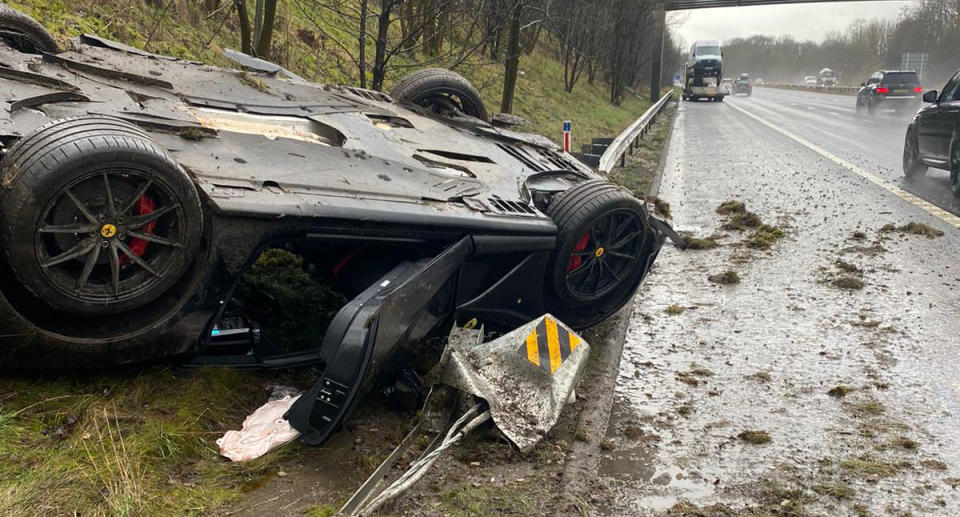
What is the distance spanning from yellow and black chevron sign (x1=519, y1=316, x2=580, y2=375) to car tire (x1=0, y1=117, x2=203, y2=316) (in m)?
1.55

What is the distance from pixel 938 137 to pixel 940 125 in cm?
16

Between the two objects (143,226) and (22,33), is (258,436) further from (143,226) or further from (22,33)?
(22,33)

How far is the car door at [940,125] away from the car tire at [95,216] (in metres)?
9.77

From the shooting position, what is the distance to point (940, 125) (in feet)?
32.5

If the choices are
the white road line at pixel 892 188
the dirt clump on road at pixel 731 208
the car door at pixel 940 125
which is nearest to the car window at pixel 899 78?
the white road line at pixel 892 188

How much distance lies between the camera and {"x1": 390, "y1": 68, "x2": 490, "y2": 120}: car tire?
19.7 feet

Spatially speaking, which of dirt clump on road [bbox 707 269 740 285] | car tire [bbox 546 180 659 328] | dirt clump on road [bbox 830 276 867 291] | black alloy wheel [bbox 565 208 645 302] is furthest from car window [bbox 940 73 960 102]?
black alloy wheel [bbox 565 208 645 302]

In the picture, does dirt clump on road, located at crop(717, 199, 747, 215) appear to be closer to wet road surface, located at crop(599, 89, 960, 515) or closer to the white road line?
wet road surface, located at crop(599, 89, 960, 515)

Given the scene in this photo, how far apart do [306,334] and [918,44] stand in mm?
66193

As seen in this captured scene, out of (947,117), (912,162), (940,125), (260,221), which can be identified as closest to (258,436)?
(260,221)

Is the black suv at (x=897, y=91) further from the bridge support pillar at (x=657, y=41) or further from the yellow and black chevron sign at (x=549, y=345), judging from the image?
the yellow and black chevron sign at (x=549, y=345)

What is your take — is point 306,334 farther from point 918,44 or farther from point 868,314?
point 918,44

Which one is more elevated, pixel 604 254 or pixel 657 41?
pixel 657 41

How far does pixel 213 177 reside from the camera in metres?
3.29
